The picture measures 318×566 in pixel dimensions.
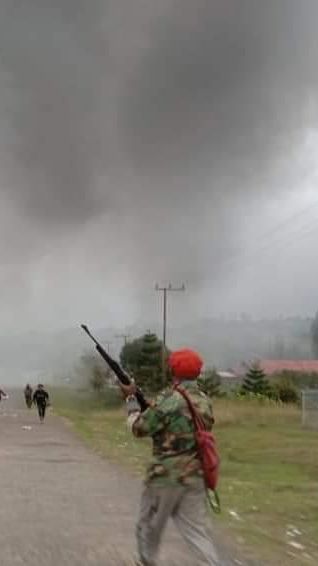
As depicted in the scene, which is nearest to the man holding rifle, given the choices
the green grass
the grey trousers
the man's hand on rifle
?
the grey trousers

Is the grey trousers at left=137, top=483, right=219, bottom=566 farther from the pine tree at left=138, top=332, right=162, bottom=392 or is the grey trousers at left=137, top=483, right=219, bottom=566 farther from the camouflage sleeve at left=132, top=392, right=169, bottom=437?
the pine tree at left=138, top=332, right=162, bottom=392

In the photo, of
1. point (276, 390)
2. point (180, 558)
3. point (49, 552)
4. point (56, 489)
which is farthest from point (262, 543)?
point (276, 390)

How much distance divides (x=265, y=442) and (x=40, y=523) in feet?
64.5

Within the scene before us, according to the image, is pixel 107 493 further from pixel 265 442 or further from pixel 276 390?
pixel 276 390

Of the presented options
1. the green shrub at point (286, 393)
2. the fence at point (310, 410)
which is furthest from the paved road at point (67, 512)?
the green shrub at point (286, 393)

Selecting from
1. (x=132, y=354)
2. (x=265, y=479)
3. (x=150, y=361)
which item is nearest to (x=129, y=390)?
(x=265, y=479)

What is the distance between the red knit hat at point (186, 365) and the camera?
6336 mm

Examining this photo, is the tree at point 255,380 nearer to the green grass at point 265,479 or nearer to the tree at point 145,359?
the tree at point 145,359

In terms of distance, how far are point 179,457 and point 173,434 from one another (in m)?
0.16

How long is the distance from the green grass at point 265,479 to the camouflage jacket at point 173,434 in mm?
2306

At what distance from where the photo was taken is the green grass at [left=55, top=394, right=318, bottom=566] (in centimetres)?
943

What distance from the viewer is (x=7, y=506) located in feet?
35.5

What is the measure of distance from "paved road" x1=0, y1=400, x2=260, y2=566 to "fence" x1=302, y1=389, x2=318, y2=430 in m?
18.4

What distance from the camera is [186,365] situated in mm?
6348
